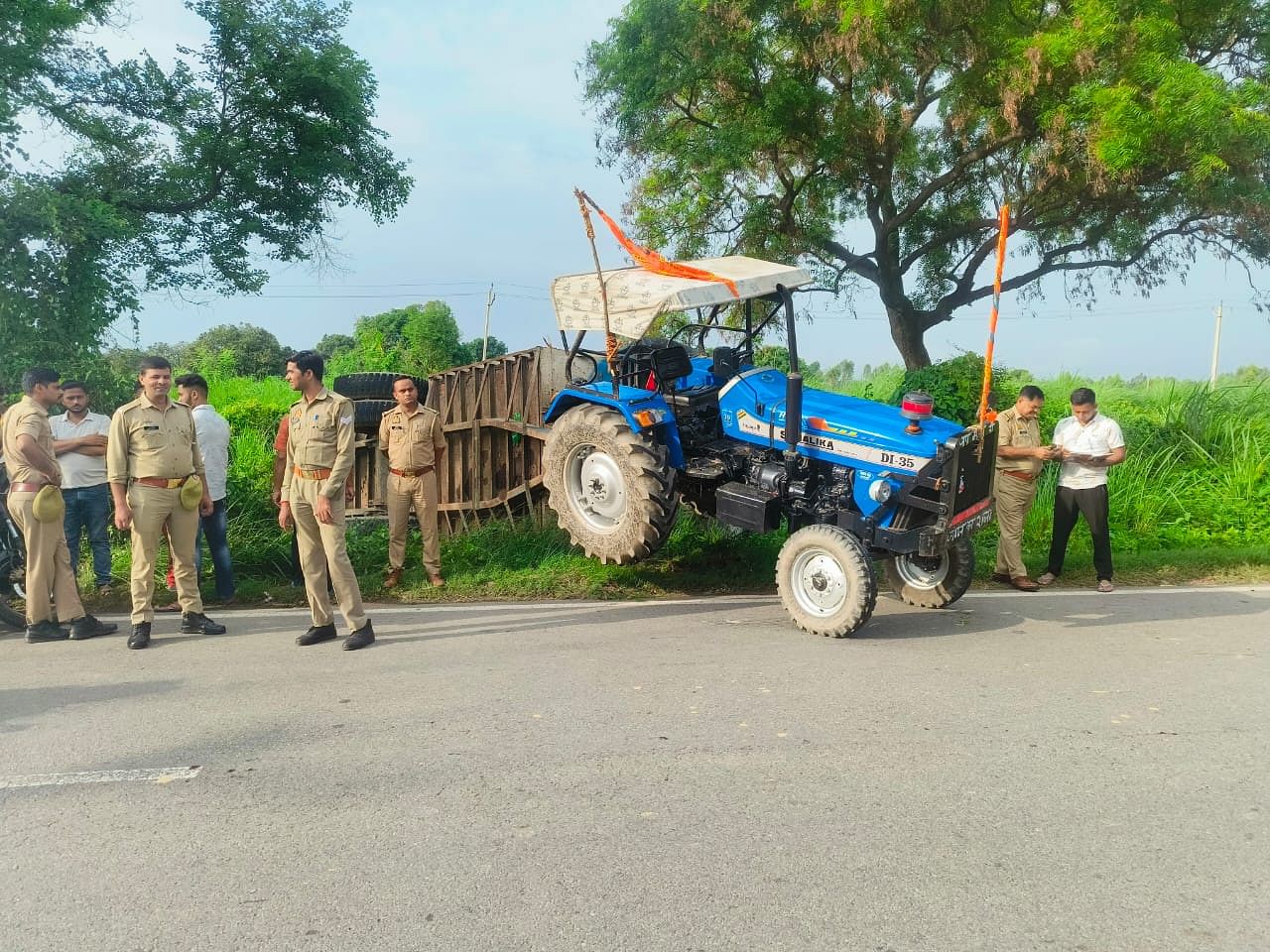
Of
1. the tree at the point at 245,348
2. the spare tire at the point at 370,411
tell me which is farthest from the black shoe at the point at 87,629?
the tree at the point at 245,348

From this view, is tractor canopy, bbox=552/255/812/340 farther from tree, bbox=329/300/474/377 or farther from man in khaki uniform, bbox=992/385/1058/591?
tree, bbox=329/300/474/377

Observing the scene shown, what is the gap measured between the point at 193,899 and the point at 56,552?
4.91 m

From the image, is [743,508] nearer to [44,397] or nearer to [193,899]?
[193,899]

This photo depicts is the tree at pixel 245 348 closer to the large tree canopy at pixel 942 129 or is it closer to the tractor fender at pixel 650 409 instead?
the large tree canopy at pixel 942 129

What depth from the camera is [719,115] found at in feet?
55.2

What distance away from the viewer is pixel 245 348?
40.9 metres

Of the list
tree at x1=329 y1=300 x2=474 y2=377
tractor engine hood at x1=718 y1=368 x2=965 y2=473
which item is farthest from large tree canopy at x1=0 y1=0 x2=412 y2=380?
tree at x1=329 y1=300 x2=474 y2=377

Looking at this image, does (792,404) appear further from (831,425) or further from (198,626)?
(198,626)

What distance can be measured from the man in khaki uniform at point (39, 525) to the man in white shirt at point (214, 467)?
119cm

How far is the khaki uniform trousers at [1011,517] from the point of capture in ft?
28.1

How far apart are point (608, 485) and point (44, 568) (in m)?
4.22

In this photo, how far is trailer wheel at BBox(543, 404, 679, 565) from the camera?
23.5 feet

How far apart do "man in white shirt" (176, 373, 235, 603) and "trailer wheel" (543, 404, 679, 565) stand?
293 centimetres

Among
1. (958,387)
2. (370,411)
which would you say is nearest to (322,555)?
(370,411)
